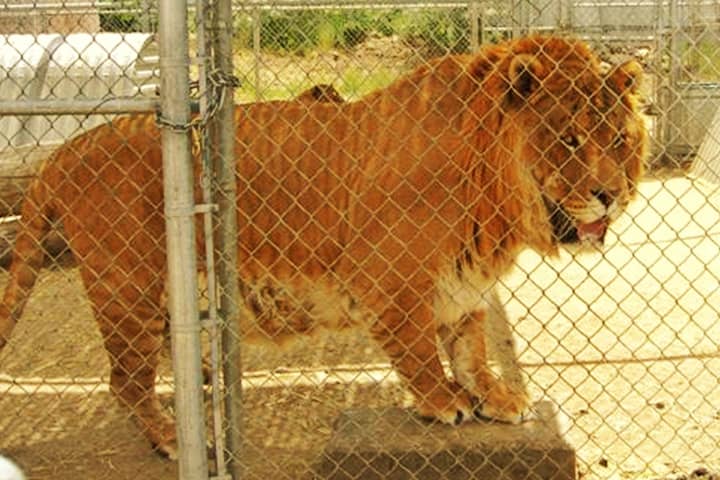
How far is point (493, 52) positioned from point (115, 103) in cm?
186

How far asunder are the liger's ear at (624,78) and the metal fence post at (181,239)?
1860 millimetres

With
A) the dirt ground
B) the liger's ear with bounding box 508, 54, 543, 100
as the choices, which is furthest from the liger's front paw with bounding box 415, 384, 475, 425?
the liger's ear with bounding box 508, 54, 543, 100

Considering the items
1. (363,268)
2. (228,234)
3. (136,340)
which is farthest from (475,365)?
(228,234)

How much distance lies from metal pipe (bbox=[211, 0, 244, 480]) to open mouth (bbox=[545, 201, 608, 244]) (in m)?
1.51

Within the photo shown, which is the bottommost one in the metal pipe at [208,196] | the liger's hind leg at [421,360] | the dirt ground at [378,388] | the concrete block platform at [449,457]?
the dirt ground at [378,388]

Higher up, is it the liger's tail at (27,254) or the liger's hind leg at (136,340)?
the liger's tail at (27,254)

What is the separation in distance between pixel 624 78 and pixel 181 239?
200cm

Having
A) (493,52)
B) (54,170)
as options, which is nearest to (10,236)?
(54,170)

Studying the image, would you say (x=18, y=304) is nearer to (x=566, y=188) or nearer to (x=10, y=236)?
(x=566, y=188)

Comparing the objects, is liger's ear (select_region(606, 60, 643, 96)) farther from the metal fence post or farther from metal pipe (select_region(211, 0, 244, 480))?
the metal fence post

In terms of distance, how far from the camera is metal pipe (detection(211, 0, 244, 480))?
3346 mm

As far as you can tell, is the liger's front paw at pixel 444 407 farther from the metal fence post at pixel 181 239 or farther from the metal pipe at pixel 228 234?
the metal fence post at pixel 181 239

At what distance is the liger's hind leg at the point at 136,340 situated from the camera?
4.70 meters

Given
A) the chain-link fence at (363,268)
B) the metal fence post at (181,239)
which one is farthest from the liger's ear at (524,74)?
the metal fence post at (181,239)
